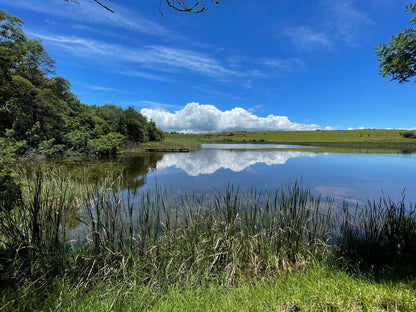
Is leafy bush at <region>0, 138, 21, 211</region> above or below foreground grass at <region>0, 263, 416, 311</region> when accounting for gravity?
above

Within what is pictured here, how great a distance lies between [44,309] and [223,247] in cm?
289

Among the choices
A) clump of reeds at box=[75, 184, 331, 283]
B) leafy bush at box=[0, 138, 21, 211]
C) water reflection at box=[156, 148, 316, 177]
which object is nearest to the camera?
clump of reeds at box=[75, 184, 331, 283]

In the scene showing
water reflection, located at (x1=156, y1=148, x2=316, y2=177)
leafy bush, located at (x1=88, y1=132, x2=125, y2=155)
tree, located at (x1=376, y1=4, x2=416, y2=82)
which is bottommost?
water reflection, located at (x1=156, y1=148, x2=316, y2=177)

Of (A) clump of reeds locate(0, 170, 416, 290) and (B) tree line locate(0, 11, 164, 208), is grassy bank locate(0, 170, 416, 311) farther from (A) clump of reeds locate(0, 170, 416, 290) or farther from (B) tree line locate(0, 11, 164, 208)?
(B) tree line locate(0, 11, 164, 208)

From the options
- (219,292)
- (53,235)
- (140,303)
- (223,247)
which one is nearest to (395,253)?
(223,247)

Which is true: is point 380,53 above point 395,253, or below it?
above

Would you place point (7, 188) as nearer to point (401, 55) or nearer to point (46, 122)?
point (401, 55)

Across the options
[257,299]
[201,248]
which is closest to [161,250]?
[201,248]

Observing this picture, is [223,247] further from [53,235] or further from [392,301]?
[53,235]

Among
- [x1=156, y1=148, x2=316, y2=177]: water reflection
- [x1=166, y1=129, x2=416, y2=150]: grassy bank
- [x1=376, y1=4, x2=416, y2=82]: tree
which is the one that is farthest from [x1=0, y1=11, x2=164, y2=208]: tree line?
[x1=166, y1=129, x2=416, y2=150]: grassy bank

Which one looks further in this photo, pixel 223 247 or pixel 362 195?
pixel 362 195

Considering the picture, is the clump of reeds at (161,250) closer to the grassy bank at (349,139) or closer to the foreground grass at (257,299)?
the foreground grass at (257,299)

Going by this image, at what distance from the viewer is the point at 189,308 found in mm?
2248

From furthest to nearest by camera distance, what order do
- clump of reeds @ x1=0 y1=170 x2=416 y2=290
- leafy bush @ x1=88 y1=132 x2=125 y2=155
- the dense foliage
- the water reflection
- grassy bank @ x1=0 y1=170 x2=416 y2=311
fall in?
leafy bush @ x1=88 y1=132 x2=125 y2=155, the dense foliage, the water reflection, clump of reeds @ x1=0 y1=170 x2=416 y2=290, grassy bank @ x1=0 y1=170 x2=416 y2=311
